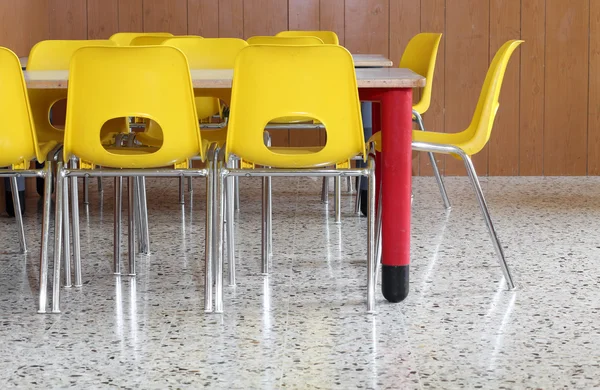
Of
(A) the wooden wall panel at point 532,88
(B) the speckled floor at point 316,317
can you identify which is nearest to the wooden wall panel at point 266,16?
(A) the wooden wall panel at point 532,88

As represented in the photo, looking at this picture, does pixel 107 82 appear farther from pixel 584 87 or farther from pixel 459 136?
pixel 584 87

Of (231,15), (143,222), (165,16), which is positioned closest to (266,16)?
(231,15)

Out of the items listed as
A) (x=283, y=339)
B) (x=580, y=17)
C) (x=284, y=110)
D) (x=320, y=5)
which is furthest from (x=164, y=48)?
(x=580, y=17)

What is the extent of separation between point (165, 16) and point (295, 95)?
139 inches

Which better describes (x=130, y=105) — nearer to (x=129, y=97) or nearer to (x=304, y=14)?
(x=129, y=97)

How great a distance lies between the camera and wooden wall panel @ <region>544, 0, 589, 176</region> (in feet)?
19.8

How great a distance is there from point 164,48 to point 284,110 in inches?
16.0

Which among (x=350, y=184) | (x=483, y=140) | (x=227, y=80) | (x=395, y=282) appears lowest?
(x=350, y=184)

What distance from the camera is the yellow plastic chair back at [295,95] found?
292 cm

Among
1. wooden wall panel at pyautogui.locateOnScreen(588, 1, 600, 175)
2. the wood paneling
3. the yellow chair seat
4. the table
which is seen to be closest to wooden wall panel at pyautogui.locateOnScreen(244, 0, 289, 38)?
the wood paneling

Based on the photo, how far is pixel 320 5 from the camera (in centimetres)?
621

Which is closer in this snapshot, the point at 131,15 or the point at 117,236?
the point at 117,236

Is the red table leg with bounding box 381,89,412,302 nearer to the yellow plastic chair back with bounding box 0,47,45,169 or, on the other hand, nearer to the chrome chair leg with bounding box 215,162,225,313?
the chrome chair leg with bounding box 215,162,225,313

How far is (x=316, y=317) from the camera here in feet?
9.70
